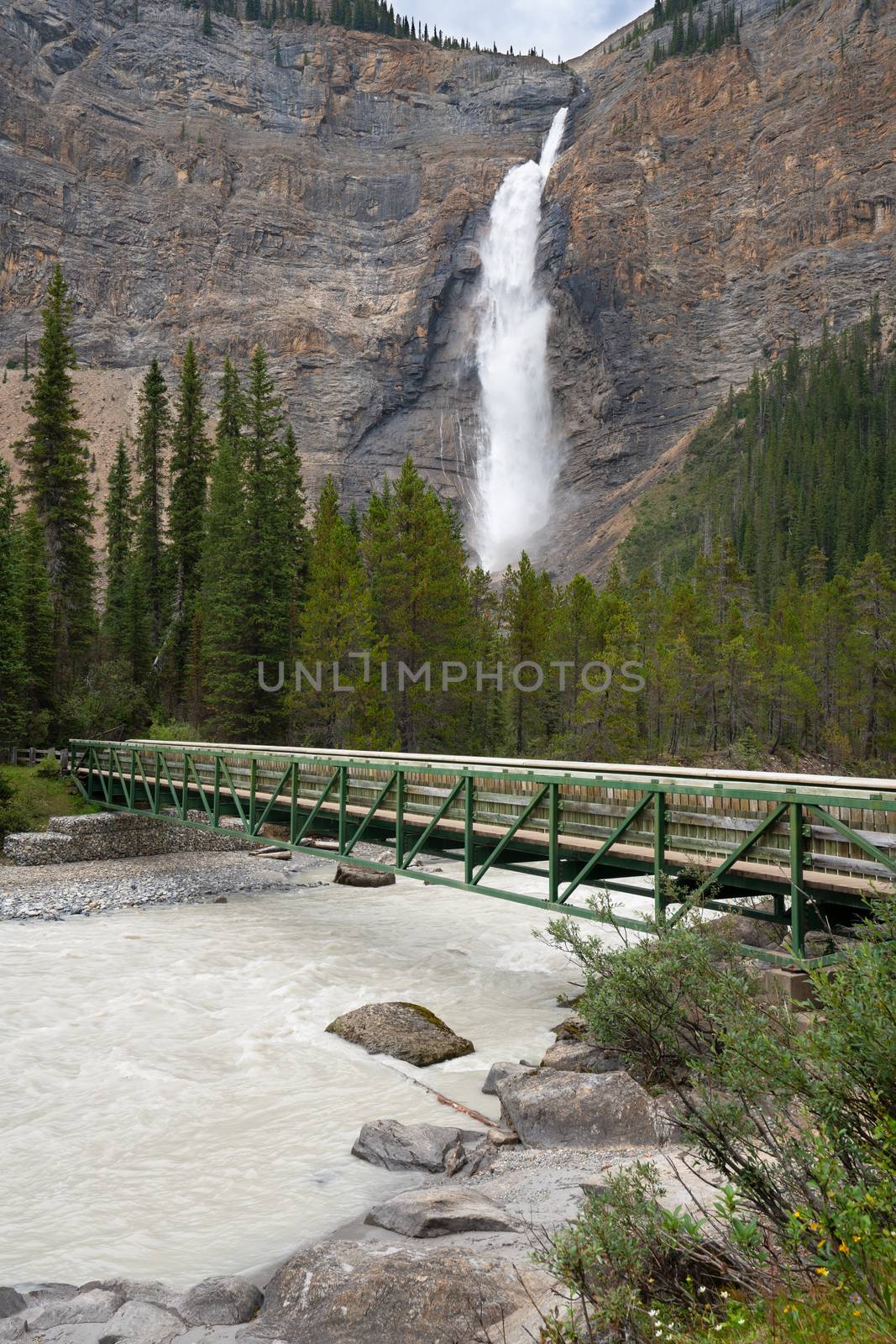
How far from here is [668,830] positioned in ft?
33.4

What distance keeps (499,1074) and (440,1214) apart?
354cm

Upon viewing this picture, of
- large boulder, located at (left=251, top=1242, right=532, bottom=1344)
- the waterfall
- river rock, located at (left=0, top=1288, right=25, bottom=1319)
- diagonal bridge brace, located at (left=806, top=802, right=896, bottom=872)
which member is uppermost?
the waterfall

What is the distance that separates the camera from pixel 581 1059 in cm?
965

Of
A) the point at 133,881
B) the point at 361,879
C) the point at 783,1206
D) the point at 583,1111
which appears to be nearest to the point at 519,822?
the point at 583,1111

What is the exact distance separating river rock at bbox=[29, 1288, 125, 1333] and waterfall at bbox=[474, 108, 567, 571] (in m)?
103

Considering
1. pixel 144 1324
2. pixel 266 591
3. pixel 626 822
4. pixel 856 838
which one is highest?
pixel 266 591

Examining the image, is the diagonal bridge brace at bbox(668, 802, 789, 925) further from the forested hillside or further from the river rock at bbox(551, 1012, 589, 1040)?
the forested hillside

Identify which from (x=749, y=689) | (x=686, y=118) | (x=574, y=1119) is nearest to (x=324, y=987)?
(x=574, y=1119)

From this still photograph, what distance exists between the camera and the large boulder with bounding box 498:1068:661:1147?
7.89 meters

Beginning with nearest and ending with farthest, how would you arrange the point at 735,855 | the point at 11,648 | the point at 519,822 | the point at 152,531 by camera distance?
the point at 735,855 → the point at 519,822 → the point at 11,648 → the point at 152,531

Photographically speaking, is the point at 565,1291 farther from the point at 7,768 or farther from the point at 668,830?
the point at 7,768

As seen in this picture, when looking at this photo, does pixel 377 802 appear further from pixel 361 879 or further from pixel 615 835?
pixel 361 879

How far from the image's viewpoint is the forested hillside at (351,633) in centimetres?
3528

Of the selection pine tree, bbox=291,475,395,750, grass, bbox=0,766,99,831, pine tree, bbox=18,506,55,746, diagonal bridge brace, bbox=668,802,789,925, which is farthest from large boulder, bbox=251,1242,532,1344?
pine tree, bbox=18,506,55,746
